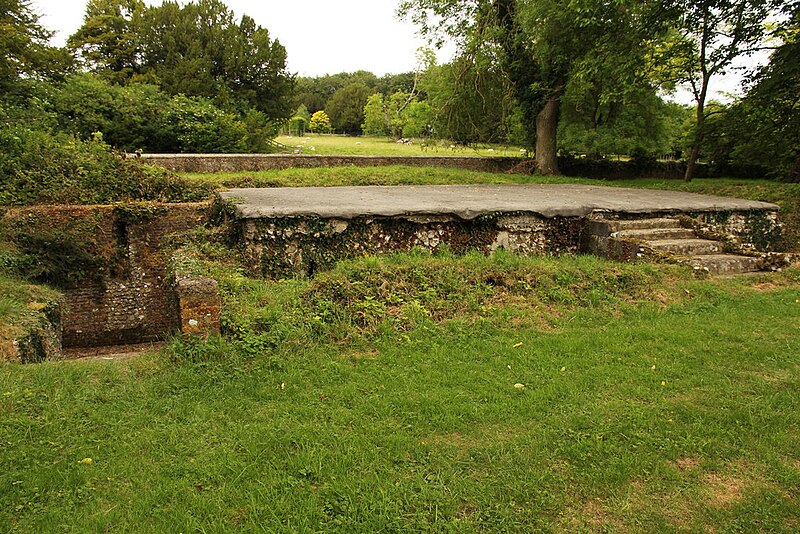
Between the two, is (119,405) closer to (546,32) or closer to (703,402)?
(703,402)

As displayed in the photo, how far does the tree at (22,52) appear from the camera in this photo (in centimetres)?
1242

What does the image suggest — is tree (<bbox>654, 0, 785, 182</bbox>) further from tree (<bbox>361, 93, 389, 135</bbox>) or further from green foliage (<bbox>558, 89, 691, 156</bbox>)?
tree (<bbox>361, 93, 389, 135</bbox>)

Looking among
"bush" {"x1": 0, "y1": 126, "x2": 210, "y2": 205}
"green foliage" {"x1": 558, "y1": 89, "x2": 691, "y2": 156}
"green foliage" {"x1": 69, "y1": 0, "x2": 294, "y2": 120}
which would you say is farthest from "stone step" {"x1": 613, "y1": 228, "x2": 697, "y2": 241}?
"green foliage" {"x1": 69, "y1": 0, "x2": 294, "y2": 120}

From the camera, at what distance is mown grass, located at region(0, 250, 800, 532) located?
8.46 feet

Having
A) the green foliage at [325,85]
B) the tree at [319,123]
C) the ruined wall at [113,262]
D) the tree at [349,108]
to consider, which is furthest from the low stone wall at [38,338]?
the green foliage at [325,85]

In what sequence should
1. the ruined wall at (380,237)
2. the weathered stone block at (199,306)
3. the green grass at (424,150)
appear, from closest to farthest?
1. the weathered stone block at (199,306)
2. the ruined wall at (380,237)
3. the green grass at (424,150)

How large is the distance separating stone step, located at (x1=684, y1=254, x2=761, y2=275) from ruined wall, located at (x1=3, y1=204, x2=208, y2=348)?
786 cm

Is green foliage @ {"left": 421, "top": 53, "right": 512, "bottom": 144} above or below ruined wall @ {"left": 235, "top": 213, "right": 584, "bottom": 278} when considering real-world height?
above

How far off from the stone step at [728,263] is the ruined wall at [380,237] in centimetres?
186

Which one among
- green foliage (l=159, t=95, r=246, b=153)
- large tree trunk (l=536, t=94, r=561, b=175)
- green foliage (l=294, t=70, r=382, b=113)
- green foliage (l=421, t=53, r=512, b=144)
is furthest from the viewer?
green foliage (l=294, t=70, r=382, b=113)

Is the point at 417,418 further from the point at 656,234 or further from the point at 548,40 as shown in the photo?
the point at 548,40

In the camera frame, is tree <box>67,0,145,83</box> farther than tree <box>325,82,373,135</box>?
No

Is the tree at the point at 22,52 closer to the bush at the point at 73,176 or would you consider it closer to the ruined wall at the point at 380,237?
the bush at the point at 73,176

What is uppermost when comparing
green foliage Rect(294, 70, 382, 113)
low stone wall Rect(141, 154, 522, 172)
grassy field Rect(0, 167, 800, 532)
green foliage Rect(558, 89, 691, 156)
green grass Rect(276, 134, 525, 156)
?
green foliage Rect(294, 70, 382, 113)
